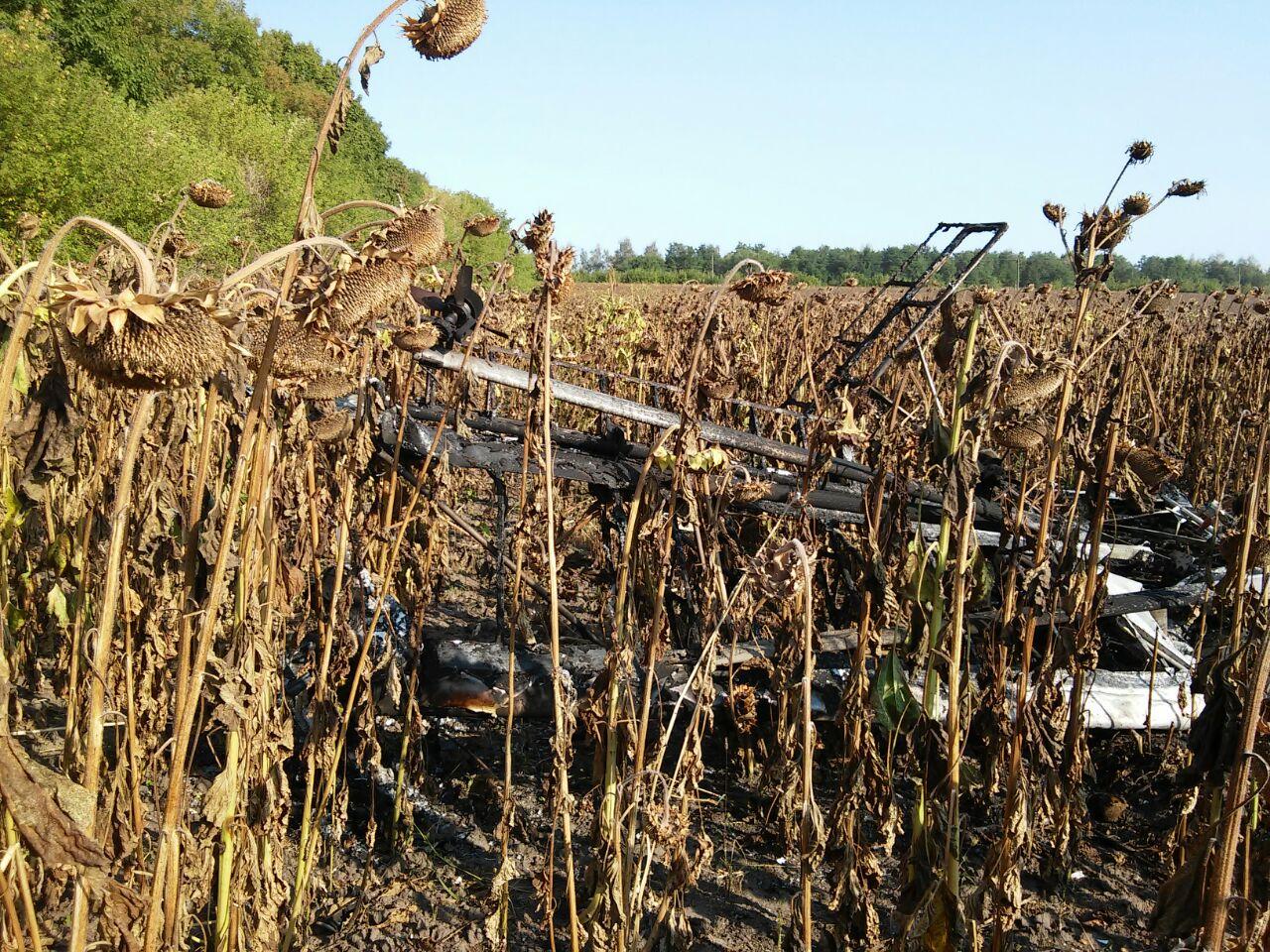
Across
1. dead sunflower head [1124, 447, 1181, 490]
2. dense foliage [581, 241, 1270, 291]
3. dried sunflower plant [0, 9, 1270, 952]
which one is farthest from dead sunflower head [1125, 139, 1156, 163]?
dense foliage [581, 241, 1270, 291]

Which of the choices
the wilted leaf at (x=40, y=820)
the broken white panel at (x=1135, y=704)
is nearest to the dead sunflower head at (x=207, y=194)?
the wilted leaf at (x=40, y=820)

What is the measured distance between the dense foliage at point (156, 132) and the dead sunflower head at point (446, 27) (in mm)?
235

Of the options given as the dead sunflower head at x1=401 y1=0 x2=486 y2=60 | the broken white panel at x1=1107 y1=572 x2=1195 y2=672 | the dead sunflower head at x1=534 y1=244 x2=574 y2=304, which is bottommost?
the broken white panel at x1=1107 y1=572 x2=1195 y2=672

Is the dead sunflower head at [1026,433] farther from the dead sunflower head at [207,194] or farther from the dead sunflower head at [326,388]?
the dead sunflower head at [207,194]

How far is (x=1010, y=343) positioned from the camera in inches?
89.0

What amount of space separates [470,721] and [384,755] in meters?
0.34

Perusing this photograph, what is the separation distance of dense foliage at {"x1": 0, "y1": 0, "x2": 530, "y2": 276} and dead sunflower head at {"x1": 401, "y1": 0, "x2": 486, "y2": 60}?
0.77 feet

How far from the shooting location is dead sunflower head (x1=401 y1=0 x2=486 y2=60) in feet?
6.01

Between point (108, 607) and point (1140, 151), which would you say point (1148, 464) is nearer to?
point (1140, 151)

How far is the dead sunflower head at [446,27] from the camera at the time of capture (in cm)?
183

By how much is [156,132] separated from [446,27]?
20052 mm

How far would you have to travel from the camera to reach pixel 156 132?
18.8m

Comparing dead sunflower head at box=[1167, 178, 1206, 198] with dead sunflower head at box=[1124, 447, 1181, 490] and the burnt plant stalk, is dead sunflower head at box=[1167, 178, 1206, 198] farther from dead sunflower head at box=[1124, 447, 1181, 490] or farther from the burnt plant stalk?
the burnt plant stalk

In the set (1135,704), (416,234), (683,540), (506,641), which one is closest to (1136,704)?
(1135,704)
